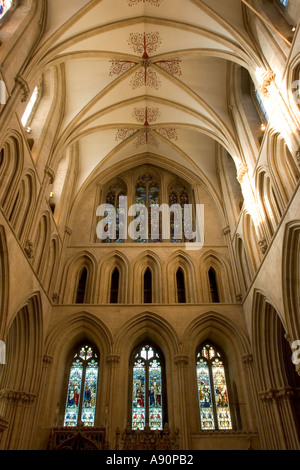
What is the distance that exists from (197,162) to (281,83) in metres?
6.95

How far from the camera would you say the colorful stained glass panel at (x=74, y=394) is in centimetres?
1012

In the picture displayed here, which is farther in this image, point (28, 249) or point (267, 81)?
point (28, 249)

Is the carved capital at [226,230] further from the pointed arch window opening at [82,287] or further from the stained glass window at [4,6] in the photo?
the stained glass window at [4,6]

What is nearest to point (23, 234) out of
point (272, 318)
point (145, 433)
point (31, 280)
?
point (31, 280)

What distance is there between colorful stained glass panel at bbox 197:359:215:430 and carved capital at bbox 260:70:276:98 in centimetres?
796

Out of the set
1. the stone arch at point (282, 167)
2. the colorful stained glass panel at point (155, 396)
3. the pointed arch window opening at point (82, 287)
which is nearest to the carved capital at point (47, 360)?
the pointed arch window opening at point (82, 287)

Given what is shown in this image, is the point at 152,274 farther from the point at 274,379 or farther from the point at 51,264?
the point at 274,379

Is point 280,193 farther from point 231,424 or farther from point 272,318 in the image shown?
point 231,424

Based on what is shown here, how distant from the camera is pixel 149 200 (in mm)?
15336

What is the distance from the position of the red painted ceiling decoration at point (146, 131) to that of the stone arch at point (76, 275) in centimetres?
549

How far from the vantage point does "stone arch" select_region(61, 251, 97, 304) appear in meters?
12.1

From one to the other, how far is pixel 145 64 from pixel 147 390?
35.3 feet

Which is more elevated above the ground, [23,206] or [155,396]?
[23,206]

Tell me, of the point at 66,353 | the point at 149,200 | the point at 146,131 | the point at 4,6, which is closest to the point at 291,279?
the point at 66,353
